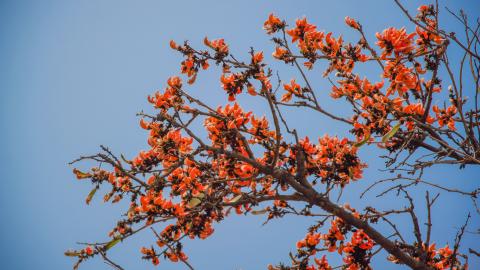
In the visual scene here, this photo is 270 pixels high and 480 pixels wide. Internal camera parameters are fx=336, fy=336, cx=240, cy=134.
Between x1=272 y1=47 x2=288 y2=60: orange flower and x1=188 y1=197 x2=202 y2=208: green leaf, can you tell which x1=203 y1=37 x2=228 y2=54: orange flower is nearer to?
x1=272 y1=47 x2=288 y2=60: orange flower

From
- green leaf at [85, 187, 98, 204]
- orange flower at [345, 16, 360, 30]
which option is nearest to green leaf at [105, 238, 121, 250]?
green leaf at [85, 187, 98, 204]

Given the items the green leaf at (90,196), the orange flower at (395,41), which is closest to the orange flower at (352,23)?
the orange flower at (395,41)

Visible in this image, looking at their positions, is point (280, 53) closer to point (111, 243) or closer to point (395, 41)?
point (395, 41)

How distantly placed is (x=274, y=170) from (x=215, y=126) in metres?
0.63

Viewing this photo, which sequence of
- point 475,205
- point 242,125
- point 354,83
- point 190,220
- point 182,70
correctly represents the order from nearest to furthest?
point 475,205
point 190,220
point 242,125
point 182,70
point 354,83

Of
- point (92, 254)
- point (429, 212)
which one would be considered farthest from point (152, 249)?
point (429, 212)

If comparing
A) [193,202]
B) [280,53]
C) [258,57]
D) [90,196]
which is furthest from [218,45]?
[90,196]

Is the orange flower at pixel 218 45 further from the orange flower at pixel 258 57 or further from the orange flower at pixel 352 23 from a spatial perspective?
the orange flower at pixel 352 23

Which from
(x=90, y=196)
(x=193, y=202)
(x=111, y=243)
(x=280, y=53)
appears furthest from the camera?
(x=280, y=53)

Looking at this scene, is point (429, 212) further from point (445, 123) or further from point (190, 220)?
point (190, 220)

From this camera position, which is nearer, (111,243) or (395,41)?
(111,243)

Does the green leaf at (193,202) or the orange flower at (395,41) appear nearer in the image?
the green leaf at (193,202)

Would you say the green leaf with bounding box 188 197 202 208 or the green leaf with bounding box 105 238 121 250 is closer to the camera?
the green leaf with bounding box 105 238 121 250

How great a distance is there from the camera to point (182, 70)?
123 inches
